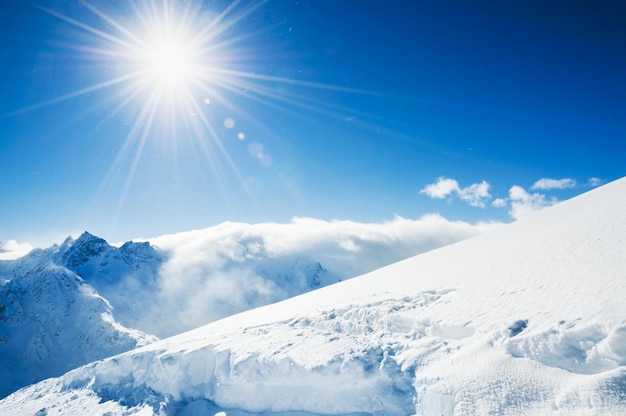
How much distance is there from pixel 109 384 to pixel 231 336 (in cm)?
589

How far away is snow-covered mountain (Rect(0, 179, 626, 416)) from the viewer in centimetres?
588

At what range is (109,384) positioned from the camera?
43.5 feet

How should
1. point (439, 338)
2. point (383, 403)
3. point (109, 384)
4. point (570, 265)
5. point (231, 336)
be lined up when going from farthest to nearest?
point (109, 384) → point (231, 336) → point (570, 265) → point (439, 338) → point (383, 403)

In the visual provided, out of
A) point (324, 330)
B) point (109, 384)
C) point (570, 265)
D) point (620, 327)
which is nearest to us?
point (620, 327)

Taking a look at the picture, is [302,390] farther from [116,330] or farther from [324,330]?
[116,330]

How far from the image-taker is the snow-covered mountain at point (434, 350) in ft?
19.3

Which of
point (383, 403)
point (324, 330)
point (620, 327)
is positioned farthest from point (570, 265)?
point (324, 330)

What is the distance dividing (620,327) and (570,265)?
403 centimetres

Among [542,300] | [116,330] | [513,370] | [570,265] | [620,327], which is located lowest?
[513,370]

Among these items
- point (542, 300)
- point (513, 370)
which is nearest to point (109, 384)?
point (513, 370)

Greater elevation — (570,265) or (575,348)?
(570,265)

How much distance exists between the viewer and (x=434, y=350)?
303 inches

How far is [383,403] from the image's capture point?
288 inches

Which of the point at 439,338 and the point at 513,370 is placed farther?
the point at 439,338
